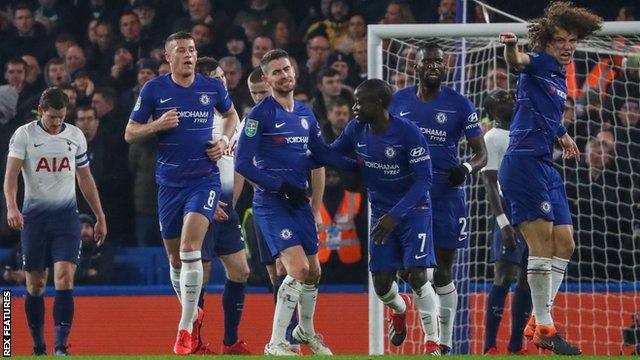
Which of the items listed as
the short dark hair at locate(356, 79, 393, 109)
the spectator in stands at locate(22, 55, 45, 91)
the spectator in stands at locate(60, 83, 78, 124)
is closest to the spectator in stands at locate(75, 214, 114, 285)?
the spectator in stands at locate(60, 83, 78, 124)

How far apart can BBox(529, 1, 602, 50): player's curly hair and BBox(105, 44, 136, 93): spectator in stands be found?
6.73m

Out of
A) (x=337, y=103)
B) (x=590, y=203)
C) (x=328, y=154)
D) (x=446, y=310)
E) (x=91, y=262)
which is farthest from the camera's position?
(x=337, y=103)

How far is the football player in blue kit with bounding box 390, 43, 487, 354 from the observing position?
10047 mm

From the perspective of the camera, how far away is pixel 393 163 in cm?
953

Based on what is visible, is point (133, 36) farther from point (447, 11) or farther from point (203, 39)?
point (447, 11)

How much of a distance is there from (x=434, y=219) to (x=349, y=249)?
3.81 meters

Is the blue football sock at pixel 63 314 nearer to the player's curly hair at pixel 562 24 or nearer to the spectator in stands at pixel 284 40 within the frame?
the player's curly hair at pixel 562 24

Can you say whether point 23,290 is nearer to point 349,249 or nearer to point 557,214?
point 349,249

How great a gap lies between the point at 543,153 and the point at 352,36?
6.40m

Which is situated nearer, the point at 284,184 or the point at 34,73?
the point at 284,184

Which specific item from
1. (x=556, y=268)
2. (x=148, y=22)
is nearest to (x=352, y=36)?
(x=148, y=22)

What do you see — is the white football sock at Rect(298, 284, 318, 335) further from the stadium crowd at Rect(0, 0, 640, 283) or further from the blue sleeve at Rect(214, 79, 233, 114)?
the stadium crowd at Rect(0, 0, 640, 283)

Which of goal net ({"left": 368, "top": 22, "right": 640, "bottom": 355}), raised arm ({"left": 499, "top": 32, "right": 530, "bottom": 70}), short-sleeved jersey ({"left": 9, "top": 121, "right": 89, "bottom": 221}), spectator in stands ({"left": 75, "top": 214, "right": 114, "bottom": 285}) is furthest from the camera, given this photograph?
spectator in stands ({"left": 75, "top": 214, "right": 114, "bottom": 285})

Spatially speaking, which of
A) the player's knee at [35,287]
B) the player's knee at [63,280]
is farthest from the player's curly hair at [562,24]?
the player's knee at [35,287]
